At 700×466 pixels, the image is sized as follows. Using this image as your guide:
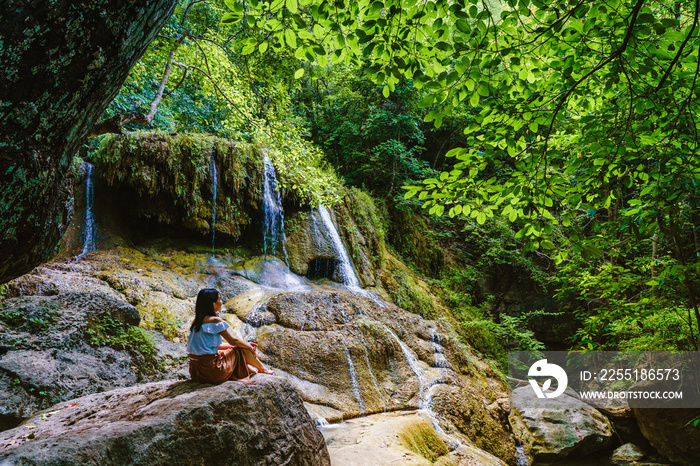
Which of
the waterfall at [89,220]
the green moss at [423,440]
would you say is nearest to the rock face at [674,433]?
the green moss at [423,440]

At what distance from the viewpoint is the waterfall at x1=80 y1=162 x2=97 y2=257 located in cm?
807

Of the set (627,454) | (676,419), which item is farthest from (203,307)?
(627,454)

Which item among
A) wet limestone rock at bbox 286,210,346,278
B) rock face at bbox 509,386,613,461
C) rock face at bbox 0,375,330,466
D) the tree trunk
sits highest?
wet limestone rock at bbox 286,210,346,278

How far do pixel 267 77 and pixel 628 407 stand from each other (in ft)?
34.6

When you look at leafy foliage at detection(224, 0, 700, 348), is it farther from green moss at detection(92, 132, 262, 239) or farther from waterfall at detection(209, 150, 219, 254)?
waterfall at detection(209, 150, 219, 254)

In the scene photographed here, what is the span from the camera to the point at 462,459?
192 inches

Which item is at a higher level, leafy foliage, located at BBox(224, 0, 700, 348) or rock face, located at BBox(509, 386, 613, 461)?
leafy foliage, located at BBox(224, 0, 700, 348)

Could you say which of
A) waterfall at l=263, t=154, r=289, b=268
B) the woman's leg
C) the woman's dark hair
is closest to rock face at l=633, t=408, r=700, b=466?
the woman's leg

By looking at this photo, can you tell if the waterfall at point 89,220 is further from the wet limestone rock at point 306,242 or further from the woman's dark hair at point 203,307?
the woman's dark hair at point 203,307

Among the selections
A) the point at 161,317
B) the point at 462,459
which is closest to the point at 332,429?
the point at 462,459

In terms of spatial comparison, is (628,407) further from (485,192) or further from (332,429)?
(485,192)

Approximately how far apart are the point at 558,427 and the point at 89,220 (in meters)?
11.2

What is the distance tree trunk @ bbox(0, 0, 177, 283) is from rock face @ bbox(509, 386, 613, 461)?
839 cm

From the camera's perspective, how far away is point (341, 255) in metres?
11.0
